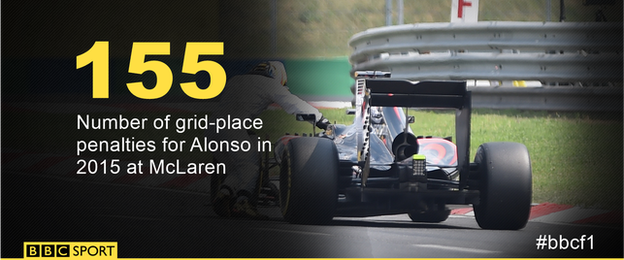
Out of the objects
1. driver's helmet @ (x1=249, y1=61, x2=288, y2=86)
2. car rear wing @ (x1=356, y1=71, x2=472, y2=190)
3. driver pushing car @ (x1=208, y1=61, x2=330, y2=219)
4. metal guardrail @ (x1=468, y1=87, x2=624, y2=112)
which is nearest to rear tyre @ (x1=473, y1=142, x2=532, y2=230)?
car rear wing @ (x1=356, y1=71, x2=472, y2=190)

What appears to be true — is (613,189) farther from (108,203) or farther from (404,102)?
(108,203)

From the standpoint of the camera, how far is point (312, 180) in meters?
5.69

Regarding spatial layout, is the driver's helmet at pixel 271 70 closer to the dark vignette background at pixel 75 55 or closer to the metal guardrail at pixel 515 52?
the dark vignette background at pixel 75 55

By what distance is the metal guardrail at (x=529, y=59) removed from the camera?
410 inches

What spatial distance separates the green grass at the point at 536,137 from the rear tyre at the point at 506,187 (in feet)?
5.33

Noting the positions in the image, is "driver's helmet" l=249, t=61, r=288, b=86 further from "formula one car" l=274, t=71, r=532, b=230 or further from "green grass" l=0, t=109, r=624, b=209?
"formula one car" l=274, t=71, r=532, b=230

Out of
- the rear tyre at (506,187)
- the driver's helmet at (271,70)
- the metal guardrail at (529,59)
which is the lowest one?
the rear tyre at (506,187)

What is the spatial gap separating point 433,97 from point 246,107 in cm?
135

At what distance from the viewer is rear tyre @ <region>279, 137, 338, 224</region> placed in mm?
5699

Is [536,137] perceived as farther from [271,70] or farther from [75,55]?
[75,55]

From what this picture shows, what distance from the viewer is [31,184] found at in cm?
854

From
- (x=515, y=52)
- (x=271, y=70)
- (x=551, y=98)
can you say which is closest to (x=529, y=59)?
(x=515, y=52)

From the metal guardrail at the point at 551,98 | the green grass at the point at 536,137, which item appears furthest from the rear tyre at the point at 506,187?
the metal guardrail at the point at 551,98

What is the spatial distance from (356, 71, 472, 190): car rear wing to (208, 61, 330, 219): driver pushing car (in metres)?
0.68
